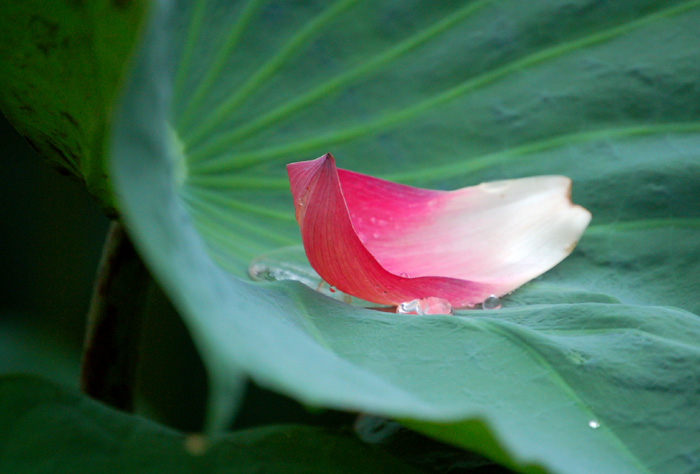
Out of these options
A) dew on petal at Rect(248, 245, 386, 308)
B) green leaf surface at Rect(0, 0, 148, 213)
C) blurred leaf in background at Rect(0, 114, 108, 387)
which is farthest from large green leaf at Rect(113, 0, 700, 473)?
blurred leaf in background at Rect(0, 114, 108, 387)

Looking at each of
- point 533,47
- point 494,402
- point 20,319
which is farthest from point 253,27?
point 20,319

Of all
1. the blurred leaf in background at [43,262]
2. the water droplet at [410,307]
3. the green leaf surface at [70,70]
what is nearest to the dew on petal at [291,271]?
the water droplet at [410,307]

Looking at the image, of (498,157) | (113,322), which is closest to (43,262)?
(113,322)

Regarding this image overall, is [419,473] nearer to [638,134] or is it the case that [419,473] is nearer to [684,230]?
[684,230]

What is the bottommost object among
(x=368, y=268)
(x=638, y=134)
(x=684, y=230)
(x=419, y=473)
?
(x=419, y=473)

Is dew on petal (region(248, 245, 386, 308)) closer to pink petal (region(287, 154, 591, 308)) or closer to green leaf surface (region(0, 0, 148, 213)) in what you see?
pink petal (region(287, 154, 591, 308))

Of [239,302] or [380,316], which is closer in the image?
[239,302]

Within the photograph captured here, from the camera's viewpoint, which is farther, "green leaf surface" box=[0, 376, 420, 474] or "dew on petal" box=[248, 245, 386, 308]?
"dew on petal" box=[248, 245, 386, 308]

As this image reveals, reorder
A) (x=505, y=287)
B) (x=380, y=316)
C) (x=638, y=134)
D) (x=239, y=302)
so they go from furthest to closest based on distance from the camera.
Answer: (x=638, y=134)
(x=505, y=287)
(x=380, y=316)
(x=239, y=302)
